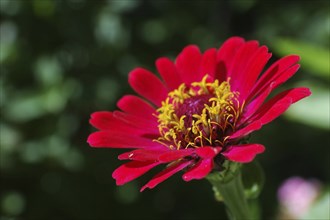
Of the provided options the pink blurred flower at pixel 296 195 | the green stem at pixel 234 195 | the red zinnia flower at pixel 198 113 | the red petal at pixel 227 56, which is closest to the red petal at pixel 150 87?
the red zinnia flower at pixel 198 113

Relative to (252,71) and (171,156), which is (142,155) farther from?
(252,71)

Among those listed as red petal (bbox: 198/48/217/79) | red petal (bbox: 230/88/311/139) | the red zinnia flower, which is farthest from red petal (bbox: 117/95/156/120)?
red petal (bbox: 230/88/311/139)

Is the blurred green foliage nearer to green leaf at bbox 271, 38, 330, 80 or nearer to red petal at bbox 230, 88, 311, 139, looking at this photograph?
green leaf at bbox 271, 38, 330, 80

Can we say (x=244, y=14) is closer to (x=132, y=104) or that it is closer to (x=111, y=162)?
(x=111, y=162)

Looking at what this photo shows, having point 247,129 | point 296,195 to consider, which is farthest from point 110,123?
point 296,195

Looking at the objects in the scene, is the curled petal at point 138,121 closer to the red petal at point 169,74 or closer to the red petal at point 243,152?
the red petal at point 169,74

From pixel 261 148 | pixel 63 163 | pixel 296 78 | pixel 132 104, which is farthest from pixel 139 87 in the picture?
pixel 296 78
